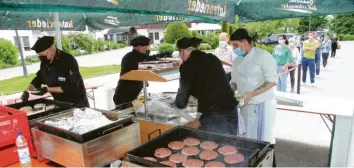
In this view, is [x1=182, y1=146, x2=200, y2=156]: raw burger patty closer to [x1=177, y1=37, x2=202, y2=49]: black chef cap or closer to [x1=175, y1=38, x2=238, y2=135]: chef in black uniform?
[x1=175, y1=38, x2=238, y2=135]: chef in black uniform

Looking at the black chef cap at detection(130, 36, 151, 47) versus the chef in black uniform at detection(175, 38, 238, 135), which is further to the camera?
the black chef cap at detection(130, 36, 151, 47)

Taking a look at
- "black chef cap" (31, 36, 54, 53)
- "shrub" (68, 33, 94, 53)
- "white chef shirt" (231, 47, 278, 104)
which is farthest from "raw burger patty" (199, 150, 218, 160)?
"shrub" (68, 33, 94, 53)

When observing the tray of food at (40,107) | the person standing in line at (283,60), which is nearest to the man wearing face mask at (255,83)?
the tray of food at (40,107)

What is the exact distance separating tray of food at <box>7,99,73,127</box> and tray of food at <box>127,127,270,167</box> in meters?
1.04

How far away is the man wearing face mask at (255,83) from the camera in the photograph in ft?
9.86

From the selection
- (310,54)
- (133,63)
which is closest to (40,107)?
(133,63)

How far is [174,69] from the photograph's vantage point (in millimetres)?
3211

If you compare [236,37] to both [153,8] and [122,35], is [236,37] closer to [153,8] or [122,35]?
[153,8]

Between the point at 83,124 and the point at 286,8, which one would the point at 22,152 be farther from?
the point at 286,8

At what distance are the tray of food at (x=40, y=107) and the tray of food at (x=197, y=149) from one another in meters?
1.04

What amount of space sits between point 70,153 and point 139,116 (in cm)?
100

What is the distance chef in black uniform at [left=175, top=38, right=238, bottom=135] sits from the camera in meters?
2.46

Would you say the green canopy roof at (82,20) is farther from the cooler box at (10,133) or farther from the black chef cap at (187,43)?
the cooler box at (10,133)

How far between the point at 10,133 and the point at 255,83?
248 centimetres
